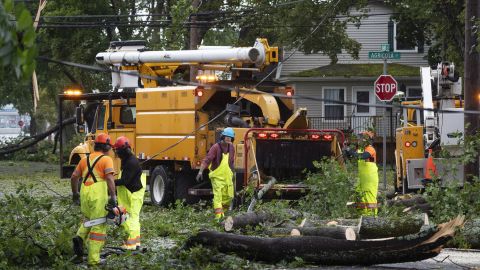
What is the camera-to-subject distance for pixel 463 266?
12828mm

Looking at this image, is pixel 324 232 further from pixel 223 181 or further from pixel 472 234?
pixel 223 181

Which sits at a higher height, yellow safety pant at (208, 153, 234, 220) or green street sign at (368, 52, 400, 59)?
green street sign at (368, 52, 400, 59)

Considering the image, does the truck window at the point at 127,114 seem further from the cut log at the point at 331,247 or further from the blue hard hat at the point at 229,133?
the cut log at the point at 331,247

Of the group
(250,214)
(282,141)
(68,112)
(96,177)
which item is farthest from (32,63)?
(68,112)

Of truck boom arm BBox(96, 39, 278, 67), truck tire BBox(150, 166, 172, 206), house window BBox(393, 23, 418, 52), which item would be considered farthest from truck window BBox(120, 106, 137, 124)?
house window BBox(393, 23, 418, 52)

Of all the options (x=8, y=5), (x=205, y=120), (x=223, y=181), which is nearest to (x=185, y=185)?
(x=205, y=120)

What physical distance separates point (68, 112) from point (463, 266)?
39.1 metres

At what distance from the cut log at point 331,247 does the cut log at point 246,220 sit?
211 centimetres

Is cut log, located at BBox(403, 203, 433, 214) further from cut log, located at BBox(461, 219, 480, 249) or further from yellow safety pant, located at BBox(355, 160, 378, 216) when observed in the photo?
cut log, located at BBox(461, 219, 480, 249)

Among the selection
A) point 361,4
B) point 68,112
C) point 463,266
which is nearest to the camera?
point 463,266

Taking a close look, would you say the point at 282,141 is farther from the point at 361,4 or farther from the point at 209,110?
the point at 361,4

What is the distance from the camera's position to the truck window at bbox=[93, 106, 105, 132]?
2400 cm

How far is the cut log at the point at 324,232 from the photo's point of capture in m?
13.0

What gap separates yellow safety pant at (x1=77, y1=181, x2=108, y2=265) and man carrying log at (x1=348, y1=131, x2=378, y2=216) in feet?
19.1
